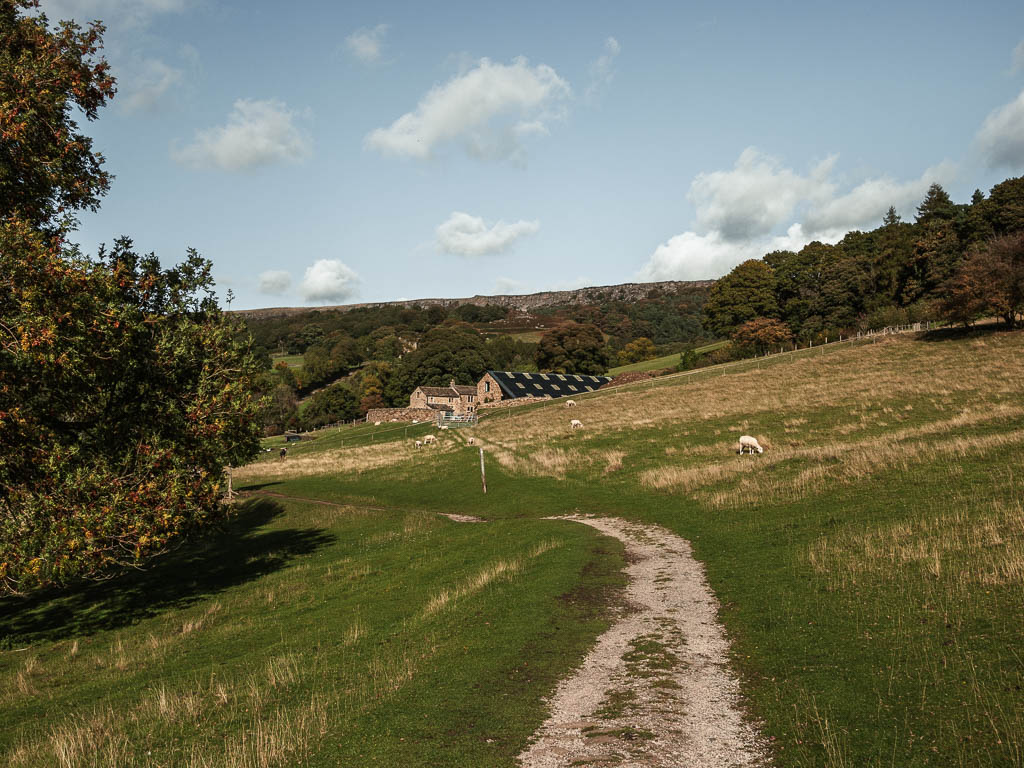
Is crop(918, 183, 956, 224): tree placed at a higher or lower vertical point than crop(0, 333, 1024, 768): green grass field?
higher

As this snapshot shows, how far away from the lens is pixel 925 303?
8650cm

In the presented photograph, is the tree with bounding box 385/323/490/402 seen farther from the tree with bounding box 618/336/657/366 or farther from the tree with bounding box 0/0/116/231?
the tree with bounding box 0/0/116/231

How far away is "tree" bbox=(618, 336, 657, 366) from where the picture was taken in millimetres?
156375

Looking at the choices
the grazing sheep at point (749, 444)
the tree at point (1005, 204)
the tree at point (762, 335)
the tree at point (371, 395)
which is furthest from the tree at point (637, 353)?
the grazing sheep at point (749, 444)

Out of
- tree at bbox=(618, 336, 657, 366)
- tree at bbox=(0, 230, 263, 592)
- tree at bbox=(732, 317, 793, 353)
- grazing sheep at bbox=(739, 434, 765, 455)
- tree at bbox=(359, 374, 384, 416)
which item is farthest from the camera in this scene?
tree at bbox=(618, 336, 657, 366)

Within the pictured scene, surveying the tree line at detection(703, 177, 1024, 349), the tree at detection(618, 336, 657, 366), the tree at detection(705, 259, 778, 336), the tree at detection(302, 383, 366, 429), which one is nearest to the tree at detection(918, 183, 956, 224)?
the tree line at detection(703, 177, 1024, 349)

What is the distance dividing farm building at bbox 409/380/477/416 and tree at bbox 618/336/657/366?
5561 centimetres

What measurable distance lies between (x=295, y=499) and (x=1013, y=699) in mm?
45534

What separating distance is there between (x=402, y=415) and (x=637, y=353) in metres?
73.3

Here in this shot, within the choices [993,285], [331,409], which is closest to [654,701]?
[993,285]

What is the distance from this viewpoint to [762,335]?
100750mm

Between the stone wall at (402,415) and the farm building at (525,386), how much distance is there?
10.6 m

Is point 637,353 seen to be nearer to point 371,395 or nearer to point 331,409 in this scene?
point 371,395

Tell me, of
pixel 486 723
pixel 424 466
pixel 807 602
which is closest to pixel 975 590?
pixel 807 602
